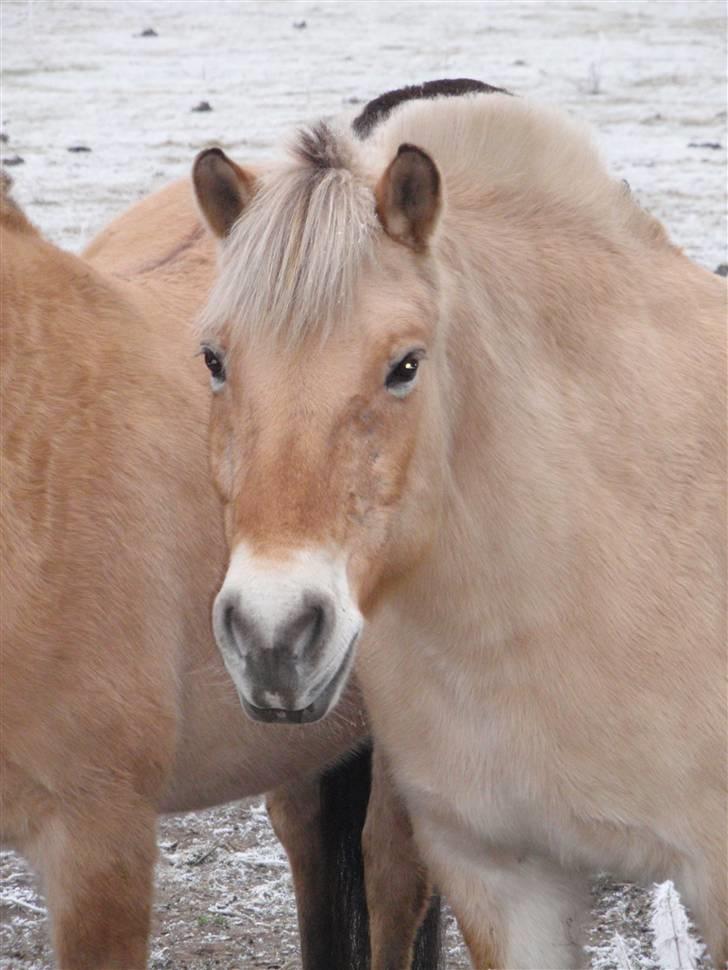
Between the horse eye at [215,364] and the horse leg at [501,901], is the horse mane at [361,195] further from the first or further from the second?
the horse leg at [501,901]

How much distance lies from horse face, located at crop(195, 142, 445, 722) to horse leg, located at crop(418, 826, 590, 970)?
772 mm

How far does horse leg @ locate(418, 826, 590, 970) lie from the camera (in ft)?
10.5

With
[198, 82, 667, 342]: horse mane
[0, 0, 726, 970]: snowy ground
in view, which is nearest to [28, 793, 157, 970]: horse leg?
[198, 82, 667, 342]: horse mane

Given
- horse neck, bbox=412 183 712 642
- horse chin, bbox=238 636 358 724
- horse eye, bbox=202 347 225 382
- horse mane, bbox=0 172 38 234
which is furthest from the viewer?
horse mane, bbox=0 172 38 234

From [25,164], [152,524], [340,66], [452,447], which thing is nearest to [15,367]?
[152,524]

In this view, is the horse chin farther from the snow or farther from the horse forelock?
the snow

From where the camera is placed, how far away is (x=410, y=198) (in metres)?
2.67

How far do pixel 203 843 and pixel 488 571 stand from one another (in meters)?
2.30

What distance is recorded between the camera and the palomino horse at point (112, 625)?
3.15 metres

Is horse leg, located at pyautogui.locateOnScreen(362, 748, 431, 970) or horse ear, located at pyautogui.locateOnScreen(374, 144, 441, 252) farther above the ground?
horse ear, located at pyautogui.locateOnScreen(374, 144, 441, 252)

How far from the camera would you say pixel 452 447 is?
9.48 feet

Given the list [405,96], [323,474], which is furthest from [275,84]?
[323,474]

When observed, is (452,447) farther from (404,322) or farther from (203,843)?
(203,843)

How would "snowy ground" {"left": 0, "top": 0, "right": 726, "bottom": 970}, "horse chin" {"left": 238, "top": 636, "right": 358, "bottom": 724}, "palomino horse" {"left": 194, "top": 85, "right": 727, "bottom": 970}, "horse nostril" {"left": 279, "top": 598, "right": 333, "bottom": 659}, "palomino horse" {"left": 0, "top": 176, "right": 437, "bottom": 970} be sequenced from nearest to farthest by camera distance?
"horse nostril" {"left": 279, "top": 598, "right": 333, "bottom": 659}, "horse chin" {"left": 238, "top": 636, "right": 358, "bottom": 724}, "palomino horse" {"left": 194, "top": 85, "right": 727, "bottom": 970}, "palomino horse" {"left": 0, "top": 176, "right": 437, "bottom": 970}, "snowy ground" {"left": 0, "top": 0, "right": 726, "bottom": 970}
